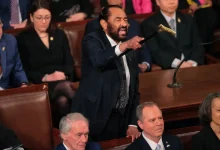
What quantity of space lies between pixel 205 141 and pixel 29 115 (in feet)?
3.99

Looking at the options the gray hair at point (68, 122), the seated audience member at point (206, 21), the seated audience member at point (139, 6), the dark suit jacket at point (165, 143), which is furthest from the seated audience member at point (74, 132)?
the seated audience member at point (206, 21)

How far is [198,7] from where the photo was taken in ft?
21.9

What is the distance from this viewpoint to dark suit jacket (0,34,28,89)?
16.8ft

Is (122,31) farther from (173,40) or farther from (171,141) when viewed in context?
(173,40)

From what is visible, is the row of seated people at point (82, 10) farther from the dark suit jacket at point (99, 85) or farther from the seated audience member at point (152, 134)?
the seated audience member at point (152, 134)

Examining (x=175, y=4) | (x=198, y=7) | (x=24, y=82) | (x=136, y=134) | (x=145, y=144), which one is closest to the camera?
(x=145, y=144)

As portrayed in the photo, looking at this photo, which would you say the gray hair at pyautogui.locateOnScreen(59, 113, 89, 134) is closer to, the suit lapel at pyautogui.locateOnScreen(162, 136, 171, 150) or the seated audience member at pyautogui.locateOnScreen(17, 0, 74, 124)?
the suit lapel at pyautogui.locateOnScreen(162, 136, 171, 150)

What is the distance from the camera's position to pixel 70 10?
6324mm

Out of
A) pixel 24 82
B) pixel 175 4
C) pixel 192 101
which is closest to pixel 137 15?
pixel 175 4

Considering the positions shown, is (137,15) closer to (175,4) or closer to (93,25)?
(175,4)

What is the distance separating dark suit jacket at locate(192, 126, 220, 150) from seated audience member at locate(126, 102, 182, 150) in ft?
0.32

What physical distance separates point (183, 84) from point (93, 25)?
1.01m

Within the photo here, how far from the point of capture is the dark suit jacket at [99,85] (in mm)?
3975

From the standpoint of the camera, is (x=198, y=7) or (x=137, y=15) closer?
(x=137, y=15)
